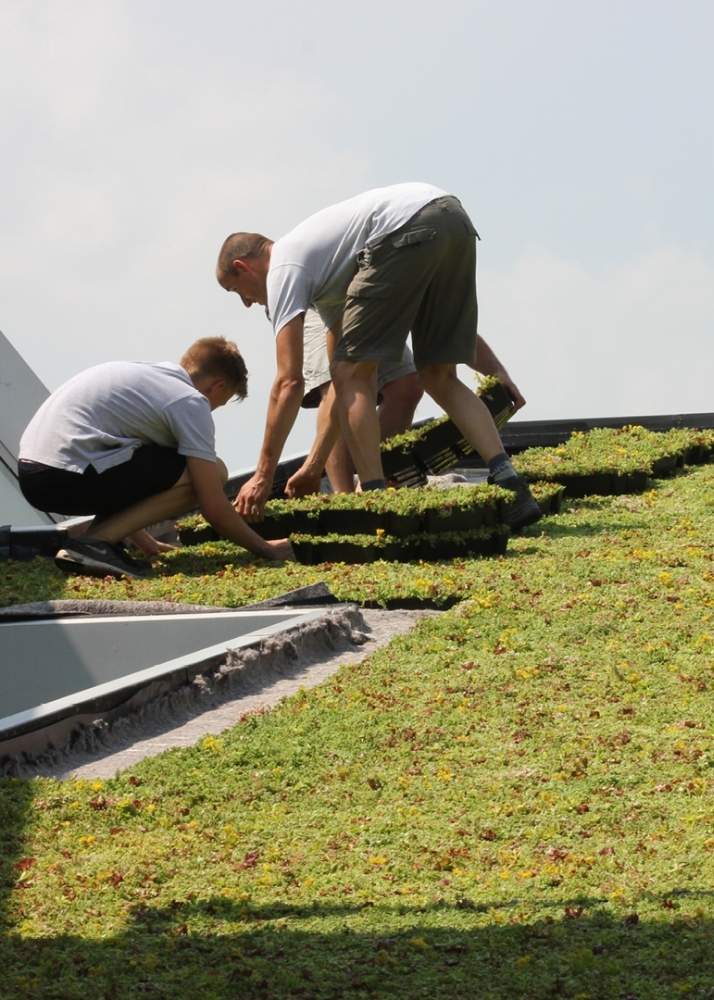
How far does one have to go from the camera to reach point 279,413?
686cm

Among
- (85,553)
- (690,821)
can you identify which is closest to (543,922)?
(690,821)

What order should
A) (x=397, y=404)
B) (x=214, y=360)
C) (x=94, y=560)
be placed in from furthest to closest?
(x=397, y=404)
(x=214, y=360)
(x=94, y=560)

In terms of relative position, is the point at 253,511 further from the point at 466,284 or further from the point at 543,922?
the point at 543,922

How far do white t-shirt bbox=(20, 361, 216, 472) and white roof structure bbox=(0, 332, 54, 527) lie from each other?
2607 mm

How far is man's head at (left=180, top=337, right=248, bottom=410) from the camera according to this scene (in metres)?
6.63

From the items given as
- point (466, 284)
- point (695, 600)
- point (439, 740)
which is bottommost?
point (695, 600)

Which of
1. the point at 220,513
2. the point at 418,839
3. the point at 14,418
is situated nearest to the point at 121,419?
the point at 220,513

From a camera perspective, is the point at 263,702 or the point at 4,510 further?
the point at 4,510

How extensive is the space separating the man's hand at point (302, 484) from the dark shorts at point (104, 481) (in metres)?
1.45

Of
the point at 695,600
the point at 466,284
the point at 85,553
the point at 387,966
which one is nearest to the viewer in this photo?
the point at 387,966

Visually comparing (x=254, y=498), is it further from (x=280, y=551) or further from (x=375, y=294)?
(x=375, y=294)

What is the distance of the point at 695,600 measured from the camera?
541cm

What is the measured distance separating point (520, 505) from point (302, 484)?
1.43 m

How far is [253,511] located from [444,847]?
381 cm
